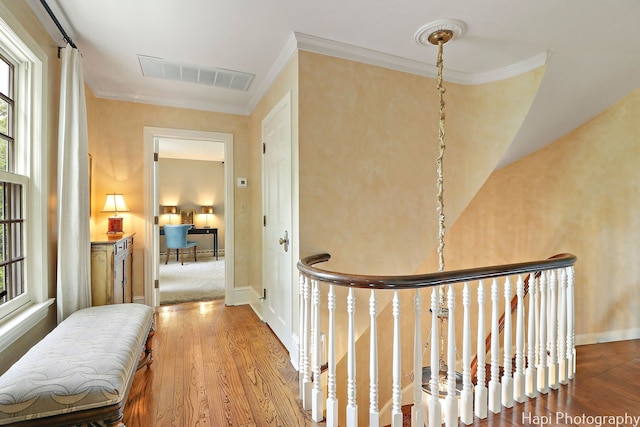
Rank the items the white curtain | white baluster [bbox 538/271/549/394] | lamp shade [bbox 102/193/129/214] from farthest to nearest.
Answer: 1. lamp shade [bbox 102/193/129/214]
2. the white curtain
3. white baluster [bbox 538/271/549/394]

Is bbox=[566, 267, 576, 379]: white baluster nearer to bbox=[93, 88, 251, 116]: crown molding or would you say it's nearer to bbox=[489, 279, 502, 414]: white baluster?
bbox=[489, 279, 502, 414]: white baluster

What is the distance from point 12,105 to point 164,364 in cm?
195

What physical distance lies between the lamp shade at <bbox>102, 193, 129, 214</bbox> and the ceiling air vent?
1.27 metres

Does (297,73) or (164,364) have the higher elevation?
(297,73)

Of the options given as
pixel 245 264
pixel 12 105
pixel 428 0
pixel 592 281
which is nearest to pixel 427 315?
pixel 592 281

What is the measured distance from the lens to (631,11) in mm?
2004

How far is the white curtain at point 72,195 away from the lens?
213cm

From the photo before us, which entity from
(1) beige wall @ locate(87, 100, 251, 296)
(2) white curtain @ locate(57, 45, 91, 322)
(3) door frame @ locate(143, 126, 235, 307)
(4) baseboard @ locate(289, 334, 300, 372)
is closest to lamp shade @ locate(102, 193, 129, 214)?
(1) beige wall @ locate(87, 100, 251, 296)

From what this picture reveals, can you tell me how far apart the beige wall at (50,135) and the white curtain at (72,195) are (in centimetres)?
6

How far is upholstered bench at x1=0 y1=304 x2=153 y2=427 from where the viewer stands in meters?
1.20

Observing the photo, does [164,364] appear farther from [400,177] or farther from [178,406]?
[400,177]

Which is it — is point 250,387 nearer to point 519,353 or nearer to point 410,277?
point 410,277

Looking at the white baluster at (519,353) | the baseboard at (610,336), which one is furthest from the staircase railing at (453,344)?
the baseboard at (610,336)

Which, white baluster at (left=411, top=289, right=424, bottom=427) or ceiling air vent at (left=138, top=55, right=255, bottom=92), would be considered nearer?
white baluster at (left=411, top=289, right=424, bottom=427)
